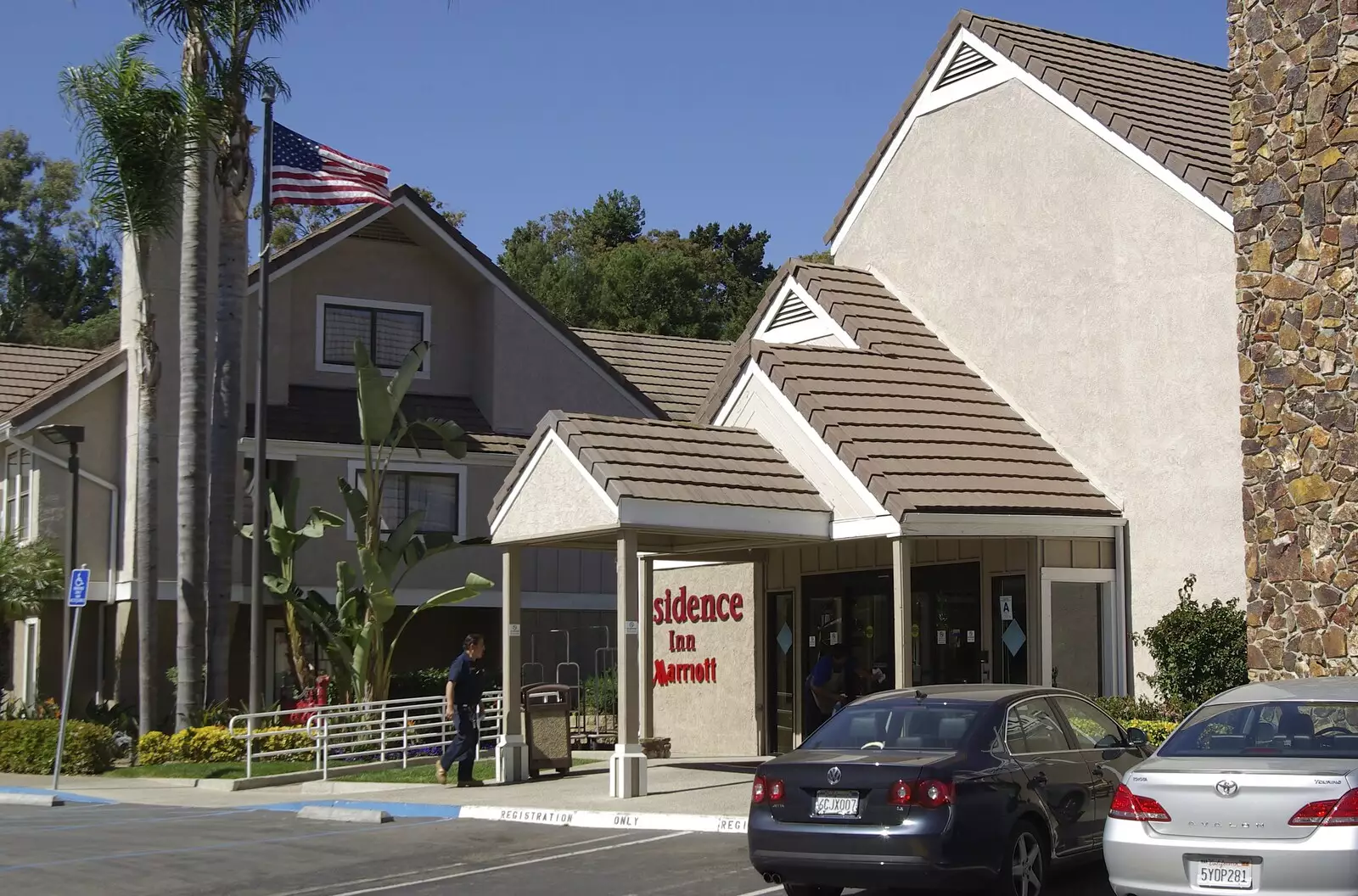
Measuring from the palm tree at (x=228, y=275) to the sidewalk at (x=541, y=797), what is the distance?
3105 millimetres

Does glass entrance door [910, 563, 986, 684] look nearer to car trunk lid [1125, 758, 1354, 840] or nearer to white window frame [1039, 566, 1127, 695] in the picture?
white window frame [1039, 566, 1127, 695]

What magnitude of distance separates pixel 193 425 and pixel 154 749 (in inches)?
192

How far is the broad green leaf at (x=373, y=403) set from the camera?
81.6 ft

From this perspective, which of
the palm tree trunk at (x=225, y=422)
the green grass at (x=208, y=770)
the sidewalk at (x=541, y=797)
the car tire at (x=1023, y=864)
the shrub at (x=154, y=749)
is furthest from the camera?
the palm tree trunk at (x=225, y=422)

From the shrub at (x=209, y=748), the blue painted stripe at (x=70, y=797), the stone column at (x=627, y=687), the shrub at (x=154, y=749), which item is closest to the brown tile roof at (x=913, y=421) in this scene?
the stone column at (x=627, y=687)

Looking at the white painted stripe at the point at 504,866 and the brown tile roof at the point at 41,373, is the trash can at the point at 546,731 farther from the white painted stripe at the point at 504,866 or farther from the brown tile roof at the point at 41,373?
the brown tile roof at the point at 41,373

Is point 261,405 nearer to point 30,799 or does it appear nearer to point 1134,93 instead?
point 30,799

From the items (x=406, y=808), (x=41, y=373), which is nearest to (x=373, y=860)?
(x=406, y=808)

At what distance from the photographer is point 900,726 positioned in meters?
10.9

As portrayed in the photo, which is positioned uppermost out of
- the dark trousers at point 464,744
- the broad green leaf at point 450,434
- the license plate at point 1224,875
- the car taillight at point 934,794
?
the broad green leaf at point 450,434

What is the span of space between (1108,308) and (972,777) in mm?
9987

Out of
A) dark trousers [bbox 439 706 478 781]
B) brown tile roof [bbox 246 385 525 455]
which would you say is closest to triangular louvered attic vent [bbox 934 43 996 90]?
dark trousers [bbox 439 706 478 781]

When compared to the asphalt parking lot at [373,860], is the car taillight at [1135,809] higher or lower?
higher

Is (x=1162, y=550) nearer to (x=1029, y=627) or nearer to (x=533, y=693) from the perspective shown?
(x=1029, y=627)
